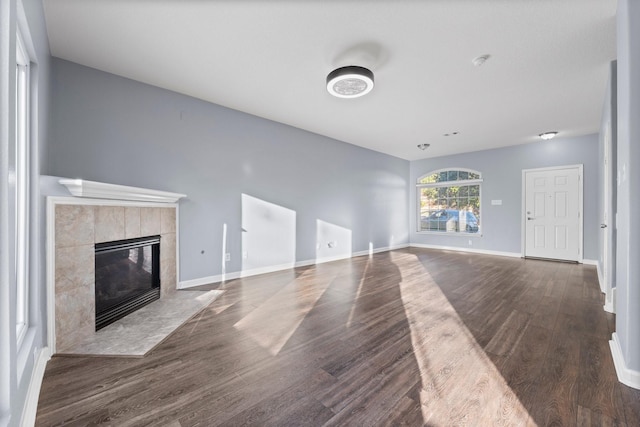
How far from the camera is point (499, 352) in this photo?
2047mm

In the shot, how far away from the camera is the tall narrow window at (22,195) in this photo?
1.62 metres

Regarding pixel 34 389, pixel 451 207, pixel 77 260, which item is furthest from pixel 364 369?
pixel 451 207

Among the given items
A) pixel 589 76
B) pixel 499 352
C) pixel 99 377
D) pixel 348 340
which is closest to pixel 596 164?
pixel 589 76

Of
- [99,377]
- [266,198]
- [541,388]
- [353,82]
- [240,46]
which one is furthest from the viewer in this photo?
[266,198]

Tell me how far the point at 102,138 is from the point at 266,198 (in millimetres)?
2312

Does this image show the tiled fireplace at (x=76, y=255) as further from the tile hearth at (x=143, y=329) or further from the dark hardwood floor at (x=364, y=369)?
the dark hardwood floor at (x=364, y=369)

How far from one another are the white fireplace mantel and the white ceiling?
1.42 meters

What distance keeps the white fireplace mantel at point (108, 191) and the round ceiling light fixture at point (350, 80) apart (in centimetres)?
233

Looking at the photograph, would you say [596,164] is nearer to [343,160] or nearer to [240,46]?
[343,160]

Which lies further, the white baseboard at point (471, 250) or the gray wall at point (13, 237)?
the white baseboard at point (471, 250)

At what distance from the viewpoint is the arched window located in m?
7.07

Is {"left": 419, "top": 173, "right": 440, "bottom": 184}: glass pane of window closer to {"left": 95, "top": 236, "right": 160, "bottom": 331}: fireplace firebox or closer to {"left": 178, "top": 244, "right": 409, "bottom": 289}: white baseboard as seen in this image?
{"left": 178, "top": 244, "right": 409, "bottom": 289}: white baseboard

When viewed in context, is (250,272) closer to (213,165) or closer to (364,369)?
(213,165)

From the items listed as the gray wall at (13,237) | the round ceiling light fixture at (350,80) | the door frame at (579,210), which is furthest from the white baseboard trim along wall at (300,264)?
the round ceiling light fixture at (350,80)
